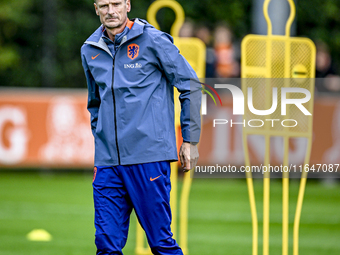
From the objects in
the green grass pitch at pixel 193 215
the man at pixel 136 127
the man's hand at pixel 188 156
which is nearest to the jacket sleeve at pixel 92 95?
the man at pixel 136 127

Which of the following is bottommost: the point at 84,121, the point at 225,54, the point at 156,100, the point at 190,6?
the point at 156,100

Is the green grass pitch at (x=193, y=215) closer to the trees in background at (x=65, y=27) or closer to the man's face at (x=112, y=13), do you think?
the man's face at (x=112, y=13)

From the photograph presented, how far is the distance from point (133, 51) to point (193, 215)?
5261mm

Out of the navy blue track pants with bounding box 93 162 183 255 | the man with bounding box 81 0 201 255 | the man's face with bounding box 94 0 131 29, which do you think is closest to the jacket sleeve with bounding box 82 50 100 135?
the man with bounding box 81 0 201 255

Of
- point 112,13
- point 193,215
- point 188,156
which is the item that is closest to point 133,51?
point 112,13

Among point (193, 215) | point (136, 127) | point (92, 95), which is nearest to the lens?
point (136, 127)

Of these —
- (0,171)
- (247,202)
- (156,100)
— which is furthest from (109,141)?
(0,171)

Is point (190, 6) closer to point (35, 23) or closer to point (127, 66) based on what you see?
point (35, 23)

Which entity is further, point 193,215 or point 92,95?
point 193,215

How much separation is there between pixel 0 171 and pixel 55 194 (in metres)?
3.32

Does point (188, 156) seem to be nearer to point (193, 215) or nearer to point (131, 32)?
point (131, 32)

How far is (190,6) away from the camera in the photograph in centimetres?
1714

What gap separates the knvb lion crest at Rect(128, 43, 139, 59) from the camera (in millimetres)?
3863

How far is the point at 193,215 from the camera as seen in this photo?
880cm
